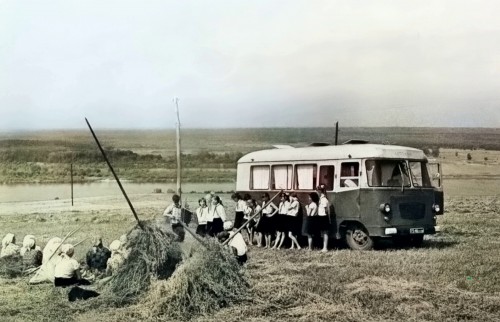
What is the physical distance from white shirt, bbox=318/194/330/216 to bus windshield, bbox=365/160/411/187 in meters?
0.65

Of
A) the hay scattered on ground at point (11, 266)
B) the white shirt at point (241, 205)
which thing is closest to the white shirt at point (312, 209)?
the white shirt at point (241, 205)

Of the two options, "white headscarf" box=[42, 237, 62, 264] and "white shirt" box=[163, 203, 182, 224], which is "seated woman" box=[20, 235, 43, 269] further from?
"white shirt" box=[163, 203, 182, 224]

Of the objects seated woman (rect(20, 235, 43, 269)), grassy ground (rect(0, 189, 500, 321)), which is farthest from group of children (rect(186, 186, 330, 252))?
seated woman (rect(20, 235, 43, 269))

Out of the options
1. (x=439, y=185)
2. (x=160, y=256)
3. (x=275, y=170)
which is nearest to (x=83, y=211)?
(x=275, y=170)

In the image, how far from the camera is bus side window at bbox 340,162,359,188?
7909 mm

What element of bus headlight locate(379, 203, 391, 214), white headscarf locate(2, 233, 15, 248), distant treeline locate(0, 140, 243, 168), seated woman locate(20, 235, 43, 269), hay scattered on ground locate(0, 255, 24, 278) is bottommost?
hay scattered on ground locate(0, 255, 24, 278)

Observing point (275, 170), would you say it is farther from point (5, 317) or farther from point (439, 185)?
Result: point (5, 317)

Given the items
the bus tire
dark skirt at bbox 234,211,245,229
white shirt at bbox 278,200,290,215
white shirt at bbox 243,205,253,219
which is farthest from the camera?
dark skirt at bbox 234,211,245,229

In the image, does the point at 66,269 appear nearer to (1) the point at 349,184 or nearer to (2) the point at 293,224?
(2) the point at 293,224

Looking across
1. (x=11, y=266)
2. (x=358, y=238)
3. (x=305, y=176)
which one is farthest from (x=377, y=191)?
(x=11, y=266)

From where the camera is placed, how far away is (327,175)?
8.27 metres

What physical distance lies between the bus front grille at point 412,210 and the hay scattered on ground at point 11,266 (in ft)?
16.0

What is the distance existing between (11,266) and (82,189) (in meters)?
1.85

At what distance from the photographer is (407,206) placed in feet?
25.2
